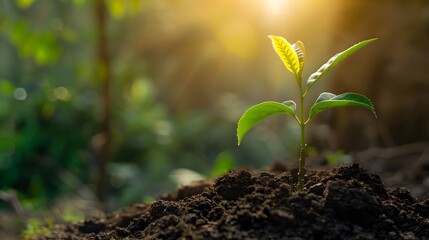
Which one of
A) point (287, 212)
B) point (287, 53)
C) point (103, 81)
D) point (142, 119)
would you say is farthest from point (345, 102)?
point (142, 119)

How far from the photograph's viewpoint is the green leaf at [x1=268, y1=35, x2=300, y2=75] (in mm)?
2080

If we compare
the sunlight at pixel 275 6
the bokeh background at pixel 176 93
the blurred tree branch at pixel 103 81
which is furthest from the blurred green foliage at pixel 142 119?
the sunlight at pixel 275 6

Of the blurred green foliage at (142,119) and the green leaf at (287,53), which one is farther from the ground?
the blurred green foliage at (142,119)

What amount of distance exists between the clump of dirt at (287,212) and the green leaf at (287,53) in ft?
1.25

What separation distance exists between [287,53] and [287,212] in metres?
0.53

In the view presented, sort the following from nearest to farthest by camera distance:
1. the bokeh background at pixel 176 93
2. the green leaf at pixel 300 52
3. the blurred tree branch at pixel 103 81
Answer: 1. the green leaf at pixel 300 52
2. the blurred tree branch at pixel 103 81
3. the bokeh background at pixel 176 93

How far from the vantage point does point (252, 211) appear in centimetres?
191

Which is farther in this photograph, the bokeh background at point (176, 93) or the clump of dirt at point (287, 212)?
the bokeh background at point (176, 93)

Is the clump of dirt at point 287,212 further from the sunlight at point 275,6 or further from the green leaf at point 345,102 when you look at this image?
the sunlight at point 275,6

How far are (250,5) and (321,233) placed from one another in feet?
24.9

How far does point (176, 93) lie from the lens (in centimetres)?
1056

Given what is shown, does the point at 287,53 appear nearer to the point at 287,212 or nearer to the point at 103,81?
the point at 287,212

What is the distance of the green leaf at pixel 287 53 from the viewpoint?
2.08m

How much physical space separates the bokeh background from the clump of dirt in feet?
4.47
